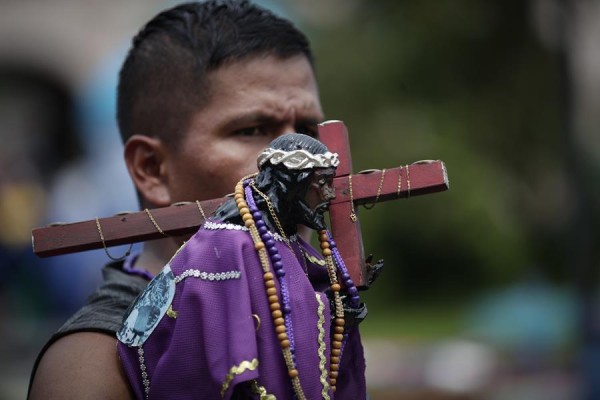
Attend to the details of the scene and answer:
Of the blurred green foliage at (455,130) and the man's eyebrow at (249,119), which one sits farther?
the blurred green foliage at (455,130)

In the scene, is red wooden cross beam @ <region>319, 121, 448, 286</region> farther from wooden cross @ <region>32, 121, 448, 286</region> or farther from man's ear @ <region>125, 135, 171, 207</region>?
man's ear @ <region>125, 135, 171, 207</region>

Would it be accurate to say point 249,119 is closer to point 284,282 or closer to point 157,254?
point 157,254

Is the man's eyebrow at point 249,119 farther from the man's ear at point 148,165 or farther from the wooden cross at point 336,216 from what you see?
the wooden cross at point 336,216

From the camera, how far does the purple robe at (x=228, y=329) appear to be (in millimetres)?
2018

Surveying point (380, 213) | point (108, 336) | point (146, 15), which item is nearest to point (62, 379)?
point (108, 336)

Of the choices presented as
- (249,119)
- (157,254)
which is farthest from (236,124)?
(157,254)

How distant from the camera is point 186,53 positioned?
2893 mm

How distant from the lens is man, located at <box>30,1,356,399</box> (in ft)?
8.86

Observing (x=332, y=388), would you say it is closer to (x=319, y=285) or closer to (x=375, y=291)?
(x=319, y=285)

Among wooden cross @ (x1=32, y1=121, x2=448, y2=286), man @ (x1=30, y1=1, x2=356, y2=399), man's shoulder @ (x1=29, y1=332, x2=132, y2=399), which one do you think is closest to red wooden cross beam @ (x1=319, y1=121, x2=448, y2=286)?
wooden cross @ (x1=32, y1=121, x2=448, y2=286)

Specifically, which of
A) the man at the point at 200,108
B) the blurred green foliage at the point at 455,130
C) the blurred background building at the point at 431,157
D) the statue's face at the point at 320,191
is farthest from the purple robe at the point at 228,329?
the blurred green foliage at the point at 455,130

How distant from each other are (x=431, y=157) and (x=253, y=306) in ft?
32.2

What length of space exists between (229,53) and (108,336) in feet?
2.89

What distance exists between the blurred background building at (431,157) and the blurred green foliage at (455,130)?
2 cm
